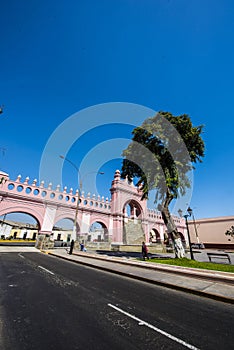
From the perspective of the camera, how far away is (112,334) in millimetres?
2938

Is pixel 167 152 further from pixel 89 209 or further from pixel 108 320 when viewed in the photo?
pixel 89 209

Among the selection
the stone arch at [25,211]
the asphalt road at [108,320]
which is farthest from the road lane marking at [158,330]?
the stone arch at [25,211]

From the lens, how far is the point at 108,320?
→ 3.46m

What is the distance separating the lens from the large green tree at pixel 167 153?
44.8ft

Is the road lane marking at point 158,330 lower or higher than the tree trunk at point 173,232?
lower

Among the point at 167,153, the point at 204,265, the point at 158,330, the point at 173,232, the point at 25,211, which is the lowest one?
the point at 158,330

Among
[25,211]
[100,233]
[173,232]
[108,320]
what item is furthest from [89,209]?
[108,320]

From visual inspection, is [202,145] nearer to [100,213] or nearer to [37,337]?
[37,337]

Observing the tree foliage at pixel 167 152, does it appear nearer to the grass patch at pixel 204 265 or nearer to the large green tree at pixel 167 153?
the large green tree at pixel 167 153

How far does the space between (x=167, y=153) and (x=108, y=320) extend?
12.7 meters

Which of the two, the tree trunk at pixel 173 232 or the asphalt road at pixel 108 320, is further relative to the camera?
the tree trunk at pixel 173 232

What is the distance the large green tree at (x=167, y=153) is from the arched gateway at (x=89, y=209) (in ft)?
29.7

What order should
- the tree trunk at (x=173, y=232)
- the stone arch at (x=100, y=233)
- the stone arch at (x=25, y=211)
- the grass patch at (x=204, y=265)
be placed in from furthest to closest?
the stone arch at (x=100, y=233)
the stone arch at (x=25, y=211)
the tree trunk at (x=173, y=232)
the grass patch at (x=204, y=265)

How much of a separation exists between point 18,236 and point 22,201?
42.0 m
